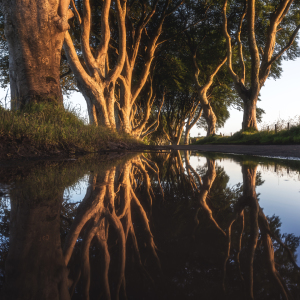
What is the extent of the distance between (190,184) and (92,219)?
117 centimetres

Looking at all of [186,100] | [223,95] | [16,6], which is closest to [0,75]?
[16,6]

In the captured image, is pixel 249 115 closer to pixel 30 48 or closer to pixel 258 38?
pixel 258 38

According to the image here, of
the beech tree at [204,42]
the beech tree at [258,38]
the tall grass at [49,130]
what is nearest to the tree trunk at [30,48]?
the tall grass at [49,130]

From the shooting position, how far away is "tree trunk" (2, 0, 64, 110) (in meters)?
6.32

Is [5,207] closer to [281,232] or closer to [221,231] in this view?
[221,231]

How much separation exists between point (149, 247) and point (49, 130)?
4442 mm

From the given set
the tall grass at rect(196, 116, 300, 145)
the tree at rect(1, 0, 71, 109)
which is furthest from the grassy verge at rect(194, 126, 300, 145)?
the tree at rect(1, 0, 71, 109)

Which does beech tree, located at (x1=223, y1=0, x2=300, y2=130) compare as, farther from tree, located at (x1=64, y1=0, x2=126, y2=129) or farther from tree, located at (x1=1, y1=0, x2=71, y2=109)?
tree, located at (x1=1, y1=0, x2=71, y2=109)

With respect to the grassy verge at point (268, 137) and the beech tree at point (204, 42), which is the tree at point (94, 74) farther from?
the beech tree at point (204, 42)

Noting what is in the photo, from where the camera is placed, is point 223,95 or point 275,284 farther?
point 223,95

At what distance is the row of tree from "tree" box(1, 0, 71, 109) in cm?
2

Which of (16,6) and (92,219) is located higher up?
(16,6)

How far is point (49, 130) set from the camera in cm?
488

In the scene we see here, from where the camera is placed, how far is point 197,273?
2.45 ft
